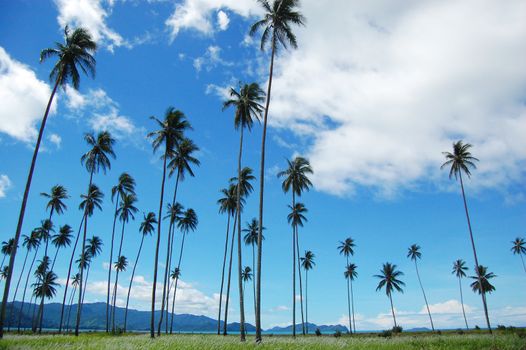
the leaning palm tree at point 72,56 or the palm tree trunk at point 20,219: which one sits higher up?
the leaning palm tree at point 72,56

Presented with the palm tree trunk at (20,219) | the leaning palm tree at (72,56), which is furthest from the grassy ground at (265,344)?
the leaning palm tree at (72,56)

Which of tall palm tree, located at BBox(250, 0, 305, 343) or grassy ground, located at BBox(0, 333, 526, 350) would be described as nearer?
grassy ground, located at BBox(0, 333, 526, 350)

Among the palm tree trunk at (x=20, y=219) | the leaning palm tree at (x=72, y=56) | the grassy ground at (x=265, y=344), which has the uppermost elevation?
the leaning palm tree at (x=72, y=56)

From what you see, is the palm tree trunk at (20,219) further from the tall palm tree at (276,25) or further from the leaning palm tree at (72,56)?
the tall palm tree at (276,25)

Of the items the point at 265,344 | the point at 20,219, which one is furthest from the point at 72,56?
the point at 265,344

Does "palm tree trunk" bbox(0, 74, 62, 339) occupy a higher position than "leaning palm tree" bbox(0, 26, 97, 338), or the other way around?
"leaning palm tree" bbox(0, 26, 97, 338)

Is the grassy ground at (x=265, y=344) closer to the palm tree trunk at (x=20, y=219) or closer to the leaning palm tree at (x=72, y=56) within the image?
the palm tree trunk at (x=20, y=219)

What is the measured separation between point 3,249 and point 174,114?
208 ft

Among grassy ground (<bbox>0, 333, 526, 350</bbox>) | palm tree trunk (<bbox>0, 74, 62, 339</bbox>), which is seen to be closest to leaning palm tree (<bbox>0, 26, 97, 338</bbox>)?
palm tree trunk (<bbox>0, 74, 62, 339</bbox>)

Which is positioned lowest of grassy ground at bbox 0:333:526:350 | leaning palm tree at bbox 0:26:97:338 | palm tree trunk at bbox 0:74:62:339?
grassy ground at bbox 0:333:526:350

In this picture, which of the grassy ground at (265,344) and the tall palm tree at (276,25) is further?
the tall palm tree at (276,25)

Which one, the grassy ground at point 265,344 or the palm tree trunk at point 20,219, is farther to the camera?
the palm tree trunk at point 20,219

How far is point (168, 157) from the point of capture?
1407 inches

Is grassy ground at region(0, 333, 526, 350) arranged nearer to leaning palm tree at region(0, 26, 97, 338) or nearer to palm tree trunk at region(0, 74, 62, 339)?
palm tree trunk at region(0, 74, 62, 339)
